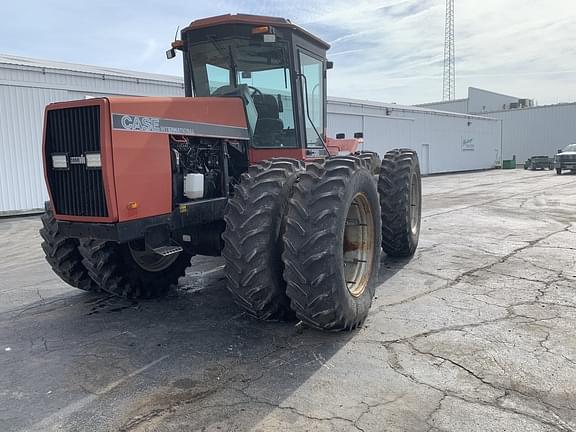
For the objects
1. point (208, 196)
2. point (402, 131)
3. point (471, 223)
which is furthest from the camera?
point (402, 131)

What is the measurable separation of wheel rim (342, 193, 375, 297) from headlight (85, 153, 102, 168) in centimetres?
236

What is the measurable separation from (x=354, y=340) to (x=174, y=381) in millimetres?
1561

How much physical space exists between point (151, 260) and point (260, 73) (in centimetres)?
239

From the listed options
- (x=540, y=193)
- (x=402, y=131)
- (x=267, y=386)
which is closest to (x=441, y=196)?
(x=540, y=193)

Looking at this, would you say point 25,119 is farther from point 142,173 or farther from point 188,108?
point 142,173

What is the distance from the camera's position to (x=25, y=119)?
46.7 ft

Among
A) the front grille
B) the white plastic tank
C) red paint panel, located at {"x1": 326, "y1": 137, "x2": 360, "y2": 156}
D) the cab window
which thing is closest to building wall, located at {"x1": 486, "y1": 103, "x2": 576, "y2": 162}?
red paint panel, located at {"x1": 326, "y1": 137, "x2": 360, "y2": 156}

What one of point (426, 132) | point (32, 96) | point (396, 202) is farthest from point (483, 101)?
point (396, 202)

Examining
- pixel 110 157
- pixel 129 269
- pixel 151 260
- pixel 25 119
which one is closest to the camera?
pixel 110 157

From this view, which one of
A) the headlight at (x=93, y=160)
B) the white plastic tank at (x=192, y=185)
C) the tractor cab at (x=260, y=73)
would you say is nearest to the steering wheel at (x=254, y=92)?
the tractor cab at (x=260, y=73)

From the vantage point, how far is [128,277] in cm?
521

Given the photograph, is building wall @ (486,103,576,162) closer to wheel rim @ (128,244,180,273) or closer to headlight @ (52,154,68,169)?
wheel rim @ (128,244,180,273)

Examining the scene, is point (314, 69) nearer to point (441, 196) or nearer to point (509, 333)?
point (509, 333)

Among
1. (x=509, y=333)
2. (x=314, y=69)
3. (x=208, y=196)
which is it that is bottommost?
(x=509, y=333)
